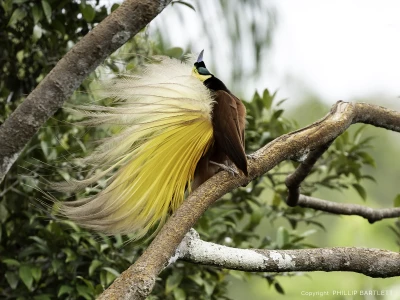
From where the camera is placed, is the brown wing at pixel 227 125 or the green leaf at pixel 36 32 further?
the green leaf at pixel 36 32

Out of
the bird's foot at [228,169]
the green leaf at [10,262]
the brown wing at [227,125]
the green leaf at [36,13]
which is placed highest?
the green leaf at [36,13]

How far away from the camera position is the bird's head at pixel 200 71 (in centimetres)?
165

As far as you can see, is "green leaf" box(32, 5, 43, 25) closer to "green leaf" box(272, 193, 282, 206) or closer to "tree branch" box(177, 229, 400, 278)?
"tree branch" box(177, 229, 400, 278)

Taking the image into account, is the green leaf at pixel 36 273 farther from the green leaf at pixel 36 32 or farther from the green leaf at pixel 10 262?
the green leaf at pixel 36 32

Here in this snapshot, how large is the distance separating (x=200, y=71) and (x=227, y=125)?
17cm

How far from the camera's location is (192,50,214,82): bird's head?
1.65 metres

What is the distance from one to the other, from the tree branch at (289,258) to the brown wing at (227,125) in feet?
0.78

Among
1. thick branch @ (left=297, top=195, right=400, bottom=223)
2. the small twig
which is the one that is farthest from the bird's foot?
thick branch @ (left=297, top=195, right=400, bottom=223)

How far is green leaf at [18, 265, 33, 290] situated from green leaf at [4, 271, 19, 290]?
50 mm

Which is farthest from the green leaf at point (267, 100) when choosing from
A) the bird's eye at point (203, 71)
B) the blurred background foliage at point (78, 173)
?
the bird's eye at point (203, 71)

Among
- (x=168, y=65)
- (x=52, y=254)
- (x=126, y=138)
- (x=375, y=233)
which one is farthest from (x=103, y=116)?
(x=375, y=233)

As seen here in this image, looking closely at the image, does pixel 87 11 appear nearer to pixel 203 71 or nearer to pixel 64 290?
pixel 203 71

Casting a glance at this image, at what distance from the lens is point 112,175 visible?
162cm

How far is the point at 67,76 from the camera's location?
4.91ft
